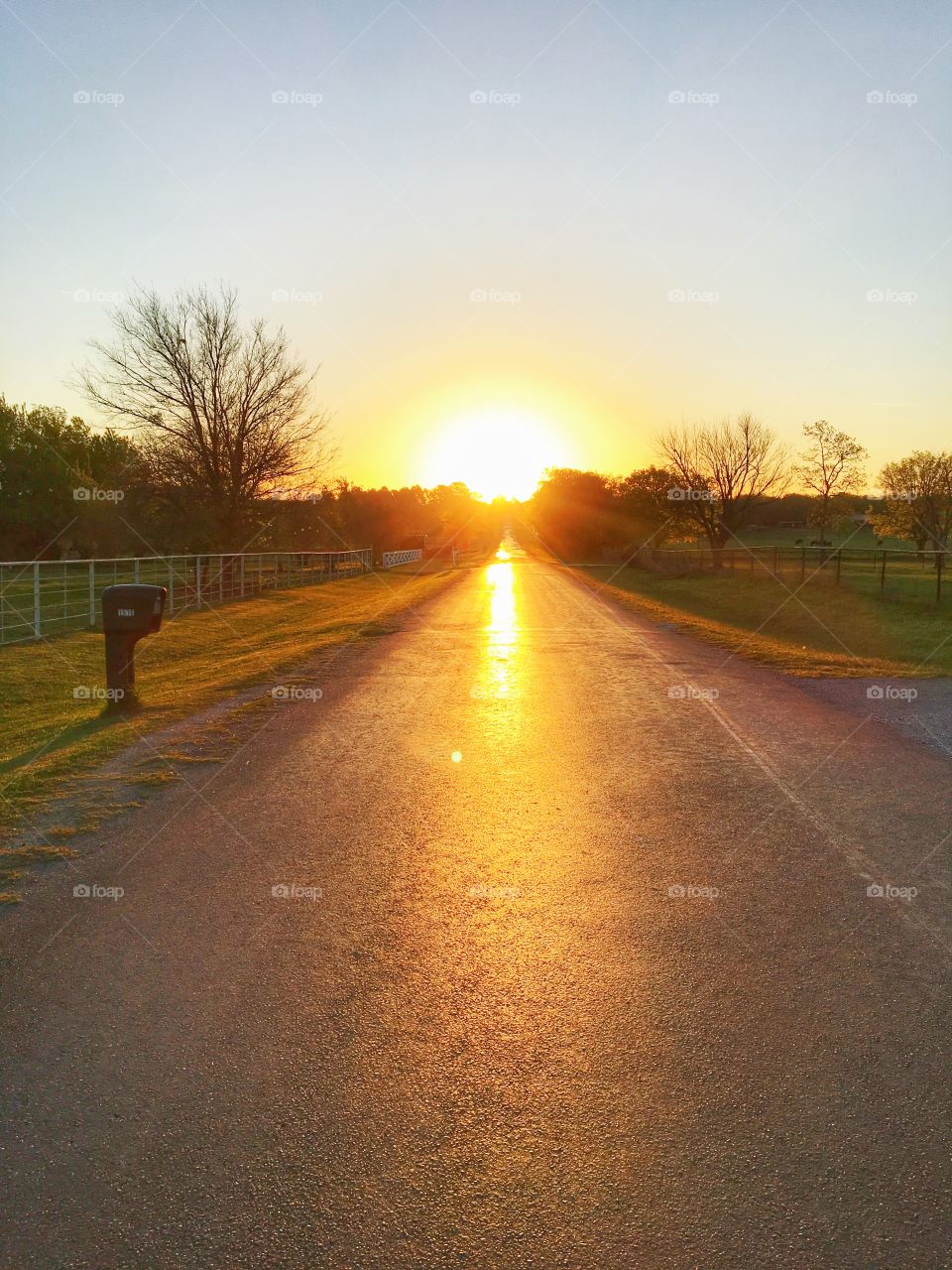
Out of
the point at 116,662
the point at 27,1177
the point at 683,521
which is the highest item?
the point at 683,521

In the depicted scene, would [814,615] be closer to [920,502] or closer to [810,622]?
[810,622]

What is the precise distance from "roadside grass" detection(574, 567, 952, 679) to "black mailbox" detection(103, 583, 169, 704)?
9581 millimetres

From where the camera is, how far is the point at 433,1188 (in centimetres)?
273

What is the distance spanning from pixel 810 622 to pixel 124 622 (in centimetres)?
2250

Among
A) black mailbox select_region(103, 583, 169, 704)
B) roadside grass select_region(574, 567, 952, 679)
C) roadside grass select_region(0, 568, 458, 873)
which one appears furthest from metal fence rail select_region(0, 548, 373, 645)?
roadside grass select_region(574, 567, 952, 679)

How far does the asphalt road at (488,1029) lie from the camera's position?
2627 mm

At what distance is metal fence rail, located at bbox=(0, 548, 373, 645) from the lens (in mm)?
17484

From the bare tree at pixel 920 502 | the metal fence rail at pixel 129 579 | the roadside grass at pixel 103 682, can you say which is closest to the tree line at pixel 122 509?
the metal fence rail at pixel 129 579

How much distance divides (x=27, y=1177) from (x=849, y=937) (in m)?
3.83

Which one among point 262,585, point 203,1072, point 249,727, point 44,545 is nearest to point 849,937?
point 203,1072

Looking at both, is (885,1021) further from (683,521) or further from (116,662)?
(683,521)

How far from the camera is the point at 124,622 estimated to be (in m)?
10.4

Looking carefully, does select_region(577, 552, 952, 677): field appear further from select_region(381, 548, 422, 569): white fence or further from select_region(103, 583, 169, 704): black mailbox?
select_region(381, 548, 422, 569): white fence

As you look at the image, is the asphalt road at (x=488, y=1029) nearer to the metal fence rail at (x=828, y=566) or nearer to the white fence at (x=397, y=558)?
the metal fence rail at (x=828, y=566)
